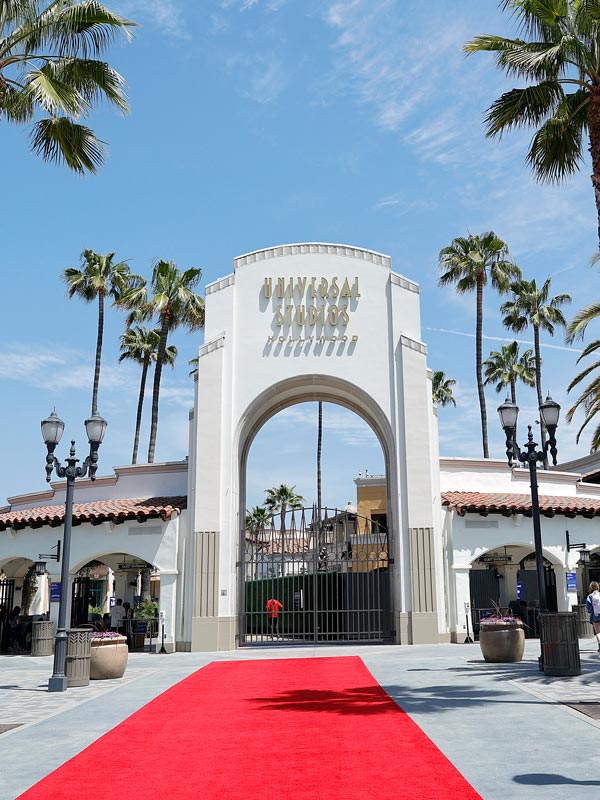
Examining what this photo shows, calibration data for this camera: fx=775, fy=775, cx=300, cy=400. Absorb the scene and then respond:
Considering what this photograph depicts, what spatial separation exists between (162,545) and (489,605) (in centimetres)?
1398

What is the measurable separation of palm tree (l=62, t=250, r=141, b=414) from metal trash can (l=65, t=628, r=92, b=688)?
27.8 m

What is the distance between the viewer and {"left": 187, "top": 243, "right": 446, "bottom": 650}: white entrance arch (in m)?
22.0

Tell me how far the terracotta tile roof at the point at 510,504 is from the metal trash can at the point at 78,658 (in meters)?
12.3

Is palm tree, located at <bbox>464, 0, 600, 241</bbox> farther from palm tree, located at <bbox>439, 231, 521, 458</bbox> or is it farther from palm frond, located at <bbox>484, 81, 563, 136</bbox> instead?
palm tree, located at <bbox>439, 231, 521, 458</bbox>

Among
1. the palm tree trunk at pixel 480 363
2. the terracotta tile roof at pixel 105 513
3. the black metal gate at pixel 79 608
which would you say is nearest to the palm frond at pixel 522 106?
the terracotta tile roof at pixel 105 513

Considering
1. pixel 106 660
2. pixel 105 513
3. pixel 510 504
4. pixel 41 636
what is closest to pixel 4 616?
pixel 41 636

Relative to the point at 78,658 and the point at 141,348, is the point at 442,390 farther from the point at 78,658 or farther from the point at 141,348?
the point at 78,658

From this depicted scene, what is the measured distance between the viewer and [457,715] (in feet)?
33.3

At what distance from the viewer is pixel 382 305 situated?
24.2 m

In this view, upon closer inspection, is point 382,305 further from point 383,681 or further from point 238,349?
point 383,681

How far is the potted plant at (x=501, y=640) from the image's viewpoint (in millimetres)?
16078

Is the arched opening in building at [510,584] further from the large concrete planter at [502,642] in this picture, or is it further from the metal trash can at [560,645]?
the metal trash can at [560,645]

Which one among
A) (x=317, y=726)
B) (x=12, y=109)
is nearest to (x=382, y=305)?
(x=12, y=109)

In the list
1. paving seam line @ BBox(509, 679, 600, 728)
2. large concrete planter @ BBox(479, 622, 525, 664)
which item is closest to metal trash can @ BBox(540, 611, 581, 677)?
paving seam line @ BBox(509, 679, 600, 728)
